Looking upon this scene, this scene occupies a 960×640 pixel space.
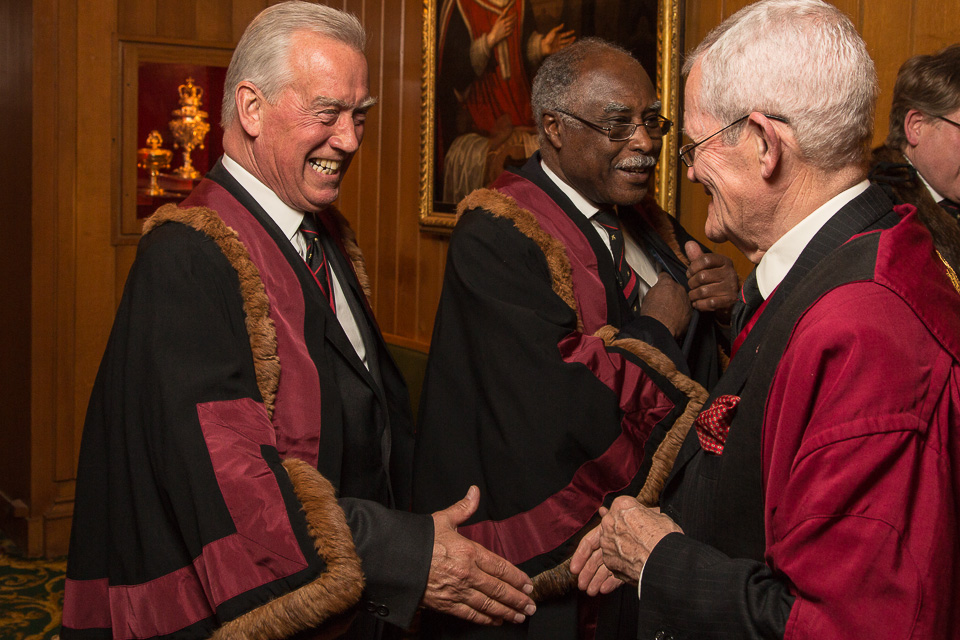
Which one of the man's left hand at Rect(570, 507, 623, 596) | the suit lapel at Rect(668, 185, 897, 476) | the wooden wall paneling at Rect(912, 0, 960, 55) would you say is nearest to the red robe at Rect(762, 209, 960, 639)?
the suit lapel at Rect(668, 185, 897, 476)

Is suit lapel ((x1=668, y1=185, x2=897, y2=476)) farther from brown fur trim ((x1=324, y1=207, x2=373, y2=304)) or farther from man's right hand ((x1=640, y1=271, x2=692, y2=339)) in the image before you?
brown fur trim ((x1=324, y1=207, x2=373, y2=304))

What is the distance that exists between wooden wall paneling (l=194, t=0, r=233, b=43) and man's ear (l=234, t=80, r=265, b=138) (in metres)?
3.07

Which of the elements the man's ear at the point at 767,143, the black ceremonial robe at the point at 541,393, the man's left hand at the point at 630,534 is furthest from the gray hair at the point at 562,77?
the man's left hand at the point at 630,534

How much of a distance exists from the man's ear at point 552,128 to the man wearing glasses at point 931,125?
0.82 m

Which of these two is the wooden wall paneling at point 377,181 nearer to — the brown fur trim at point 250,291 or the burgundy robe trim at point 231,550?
the brown fur trim at point 250,291

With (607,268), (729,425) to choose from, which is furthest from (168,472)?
(607,268)

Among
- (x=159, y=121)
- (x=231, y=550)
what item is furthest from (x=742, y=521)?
(x=159, y=121)

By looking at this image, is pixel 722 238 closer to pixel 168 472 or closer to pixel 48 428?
pixel 168 472

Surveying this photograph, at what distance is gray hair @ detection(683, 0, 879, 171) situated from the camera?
1298mm

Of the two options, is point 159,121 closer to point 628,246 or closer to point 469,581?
point 628,246

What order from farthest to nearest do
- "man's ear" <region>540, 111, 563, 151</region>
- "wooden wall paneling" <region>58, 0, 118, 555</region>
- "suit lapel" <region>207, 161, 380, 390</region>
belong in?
"wooden wall paneling" <region>58, 0, 118, 555</region> → "man's ear" <region>540, 111, 563, 151</region> → "suit lapel" <region>207, 161, 380, 390</region>

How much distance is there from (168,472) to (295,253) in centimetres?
58

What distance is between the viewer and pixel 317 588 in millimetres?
1565

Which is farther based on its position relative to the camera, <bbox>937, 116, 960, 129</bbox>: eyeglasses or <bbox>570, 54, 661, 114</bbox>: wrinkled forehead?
<bbox>570, 54, 661, 114</bbox>: wrinkled forehead
